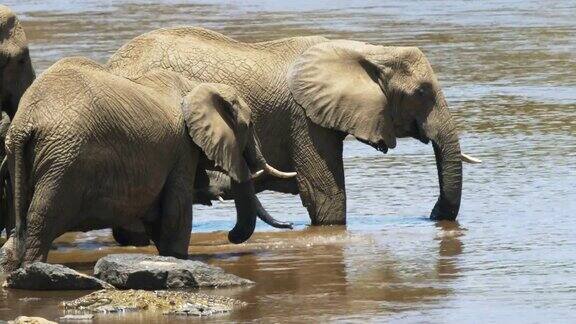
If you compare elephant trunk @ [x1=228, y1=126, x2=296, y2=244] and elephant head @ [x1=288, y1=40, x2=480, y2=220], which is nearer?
elephant trunk @ [x1=228, y1=126, x2=296, y2=244]

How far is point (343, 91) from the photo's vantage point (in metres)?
15.1

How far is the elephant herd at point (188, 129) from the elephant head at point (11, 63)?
11mm

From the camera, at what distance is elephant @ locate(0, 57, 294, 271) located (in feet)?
38.6

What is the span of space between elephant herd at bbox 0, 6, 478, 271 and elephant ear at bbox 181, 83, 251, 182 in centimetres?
1

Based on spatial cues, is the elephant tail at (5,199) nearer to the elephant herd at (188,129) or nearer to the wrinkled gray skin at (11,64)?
the elephant herd at (188,129)

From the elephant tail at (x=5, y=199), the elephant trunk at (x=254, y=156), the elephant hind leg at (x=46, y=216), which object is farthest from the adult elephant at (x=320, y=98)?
the elephant hind leg at (x=46, y=216)

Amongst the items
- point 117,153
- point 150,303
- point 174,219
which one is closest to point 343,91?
point 174,219

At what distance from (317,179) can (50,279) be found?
3998 millimetres

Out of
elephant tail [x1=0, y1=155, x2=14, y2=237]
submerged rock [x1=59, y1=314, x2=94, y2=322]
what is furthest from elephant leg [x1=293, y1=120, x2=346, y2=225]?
submerged rock [x1=59, y1=314, x2=94, y2=322]

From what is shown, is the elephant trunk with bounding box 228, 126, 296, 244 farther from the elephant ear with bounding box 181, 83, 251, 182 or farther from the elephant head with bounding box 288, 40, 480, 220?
the elephant head with bounding box 288, 40, 480, 220

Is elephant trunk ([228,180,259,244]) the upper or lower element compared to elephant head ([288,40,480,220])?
lower

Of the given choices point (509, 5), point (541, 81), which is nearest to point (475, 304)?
point (541, 81)

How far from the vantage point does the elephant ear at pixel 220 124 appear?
12578mm

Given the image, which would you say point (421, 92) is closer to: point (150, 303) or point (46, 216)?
point (46, 216)
